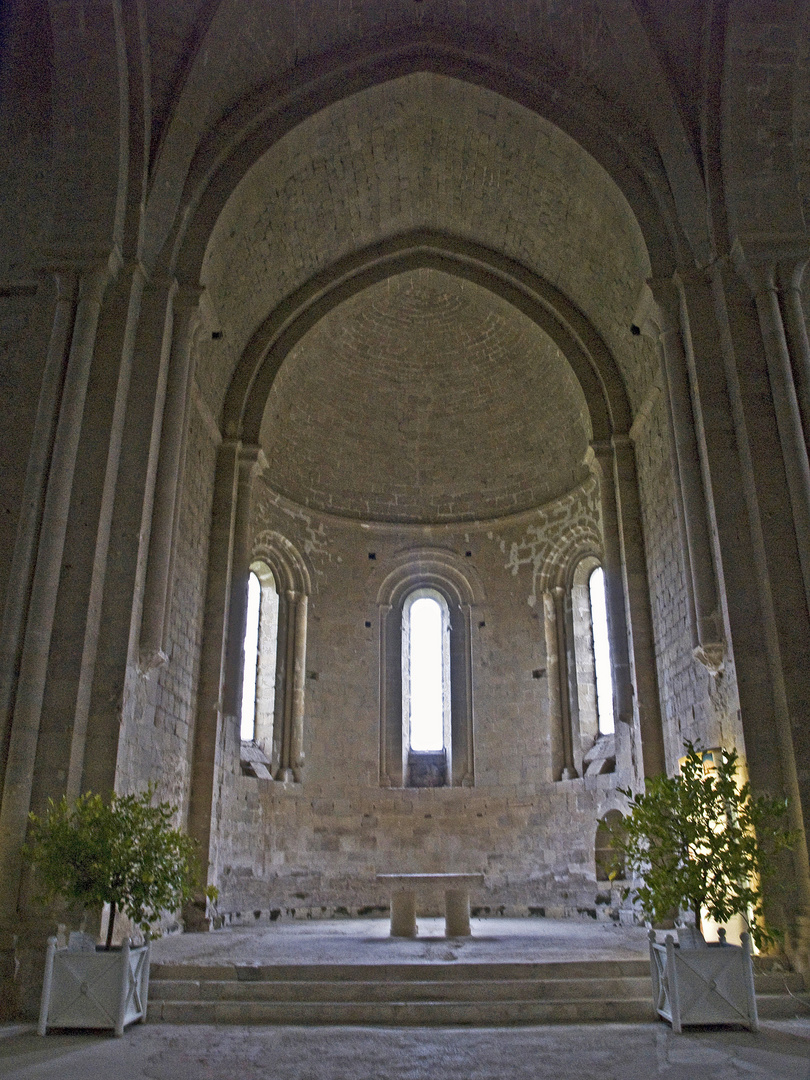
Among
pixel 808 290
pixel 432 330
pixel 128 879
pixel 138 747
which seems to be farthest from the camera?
pixel 432 330

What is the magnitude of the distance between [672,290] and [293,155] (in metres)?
5.60

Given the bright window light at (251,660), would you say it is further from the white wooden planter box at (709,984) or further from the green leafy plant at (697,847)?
the white wooden planter box at (709,984)

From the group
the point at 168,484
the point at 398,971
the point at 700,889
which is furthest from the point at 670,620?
the point at 168,484

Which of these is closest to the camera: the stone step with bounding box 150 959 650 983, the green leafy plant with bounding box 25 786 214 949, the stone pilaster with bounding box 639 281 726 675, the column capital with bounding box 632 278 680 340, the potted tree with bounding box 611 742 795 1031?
the potted tree with bounding box 611 742 795 1031

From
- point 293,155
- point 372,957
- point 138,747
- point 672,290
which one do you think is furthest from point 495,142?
point 372,957

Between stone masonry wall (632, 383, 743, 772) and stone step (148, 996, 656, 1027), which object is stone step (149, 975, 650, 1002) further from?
stone masonry wall (632, 383, 743, 772)

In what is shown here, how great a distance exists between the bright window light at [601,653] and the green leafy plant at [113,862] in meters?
9.42

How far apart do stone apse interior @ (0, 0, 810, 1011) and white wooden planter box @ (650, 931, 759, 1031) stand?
1429 mm

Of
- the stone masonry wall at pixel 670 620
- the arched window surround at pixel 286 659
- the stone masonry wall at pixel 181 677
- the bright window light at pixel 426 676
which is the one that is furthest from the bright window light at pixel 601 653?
the stone masonry wall at pixel 181 677

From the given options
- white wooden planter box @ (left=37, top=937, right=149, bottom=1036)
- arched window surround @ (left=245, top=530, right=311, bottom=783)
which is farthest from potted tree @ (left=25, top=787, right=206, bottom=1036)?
arched window surround @ (left=245, top=530, right=311, bottom=783)

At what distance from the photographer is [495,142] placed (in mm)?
12992

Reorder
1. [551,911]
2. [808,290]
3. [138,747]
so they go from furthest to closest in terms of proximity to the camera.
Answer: [551,911] → [808,290] → [138,747]

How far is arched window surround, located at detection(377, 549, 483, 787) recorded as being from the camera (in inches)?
625

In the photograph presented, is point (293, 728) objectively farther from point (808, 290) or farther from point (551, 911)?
point (808, 290)
